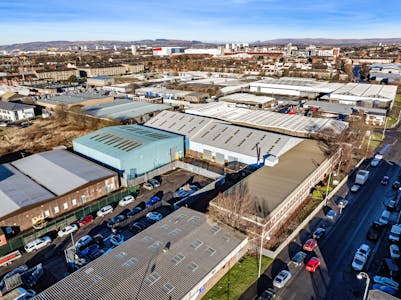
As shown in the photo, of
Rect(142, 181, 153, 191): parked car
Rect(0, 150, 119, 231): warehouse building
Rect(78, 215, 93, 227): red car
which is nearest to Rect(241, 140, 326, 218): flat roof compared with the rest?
Rect(142, 181, 153, 191): parked car

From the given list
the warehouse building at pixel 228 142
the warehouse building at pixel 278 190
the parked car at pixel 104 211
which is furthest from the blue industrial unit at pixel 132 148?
the warehouse building at pixel 278 190

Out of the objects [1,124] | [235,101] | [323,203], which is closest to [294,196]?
[323,203]

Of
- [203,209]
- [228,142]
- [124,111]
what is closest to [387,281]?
[203,209]

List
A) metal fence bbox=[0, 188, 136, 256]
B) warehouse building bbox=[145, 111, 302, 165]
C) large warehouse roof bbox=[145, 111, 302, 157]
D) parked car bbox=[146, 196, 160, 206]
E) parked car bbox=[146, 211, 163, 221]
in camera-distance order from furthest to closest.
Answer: large warehouse roof bbox=[145, 111, 302, 157]
warehouse building bbox=[145, 111, 302, 165]
parked car bbox=[146, 196, 160, 206]
parked car bbox=[146, 211, 163, 221]
metal fence bbox=[0, 188, 136, 256]

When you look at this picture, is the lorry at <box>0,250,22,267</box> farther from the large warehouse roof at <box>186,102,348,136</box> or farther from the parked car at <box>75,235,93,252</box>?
the large warehouse roof at <box>186,102,348,136</box>

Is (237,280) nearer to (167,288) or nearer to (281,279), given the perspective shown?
(281,279)

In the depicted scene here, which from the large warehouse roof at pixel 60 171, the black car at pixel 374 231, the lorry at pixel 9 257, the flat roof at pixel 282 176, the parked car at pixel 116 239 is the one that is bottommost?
the lorry at pixel 9 257

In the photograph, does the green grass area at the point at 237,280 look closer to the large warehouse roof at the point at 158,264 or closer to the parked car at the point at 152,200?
the large warehouse roof at the point at 158,264
